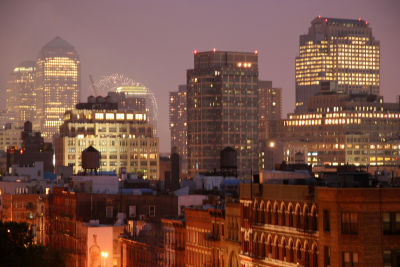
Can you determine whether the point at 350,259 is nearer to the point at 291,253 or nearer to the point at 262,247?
the point at 291,253

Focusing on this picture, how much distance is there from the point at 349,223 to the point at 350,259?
2530 millimetres

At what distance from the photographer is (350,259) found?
307ft

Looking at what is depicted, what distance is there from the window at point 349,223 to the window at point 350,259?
60.2 inches

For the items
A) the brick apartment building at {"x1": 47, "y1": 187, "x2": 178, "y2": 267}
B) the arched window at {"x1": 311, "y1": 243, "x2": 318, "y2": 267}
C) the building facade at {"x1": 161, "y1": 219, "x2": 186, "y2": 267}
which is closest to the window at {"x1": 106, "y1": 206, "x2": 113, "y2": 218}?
the brick apartment building at {"x1": 47, "y1": 187, "x2": 178, "y2": 267}

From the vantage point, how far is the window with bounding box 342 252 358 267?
307 feet

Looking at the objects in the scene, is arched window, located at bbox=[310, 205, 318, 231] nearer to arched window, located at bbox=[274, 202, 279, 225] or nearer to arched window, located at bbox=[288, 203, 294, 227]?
arched window, located at bbox=[288, 203, 294, 227]

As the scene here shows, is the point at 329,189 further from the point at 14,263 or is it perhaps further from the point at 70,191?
the point at 70,191

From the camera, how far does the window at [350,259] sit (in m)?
93.6

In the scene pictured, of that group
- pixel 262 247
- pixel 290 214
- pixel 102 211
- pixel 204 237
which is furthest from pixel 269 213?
pixel 102 211

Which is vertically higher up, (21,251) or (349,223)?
(349,223)

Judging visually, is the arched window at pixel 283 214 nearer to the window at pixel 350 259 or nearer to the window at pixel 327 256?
the window at pixel 327 256

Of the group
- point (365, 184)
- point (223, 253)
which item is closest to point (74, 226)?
point (223, 253)

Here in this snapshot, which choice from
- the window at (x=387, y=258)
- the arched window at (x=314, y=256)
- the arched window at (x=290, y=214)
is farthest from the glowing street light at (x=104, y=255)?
the window at (x=387, y=258)

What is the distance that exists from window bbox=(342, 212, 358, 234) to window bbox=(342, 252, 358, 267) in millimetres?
1530
